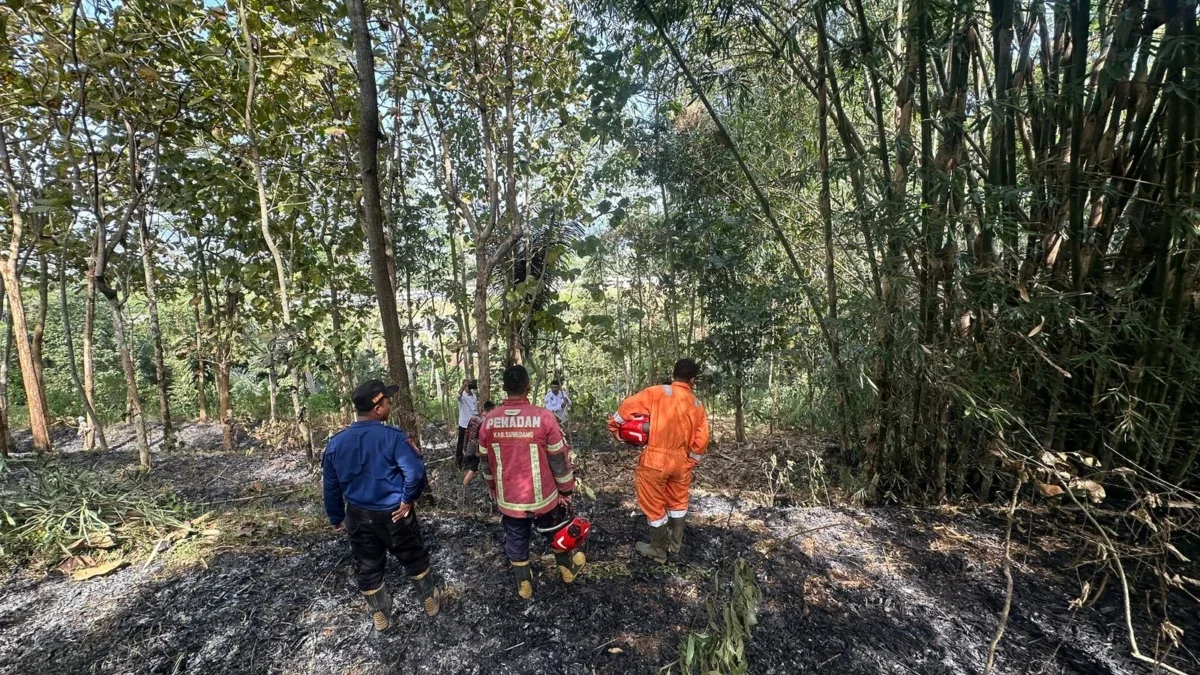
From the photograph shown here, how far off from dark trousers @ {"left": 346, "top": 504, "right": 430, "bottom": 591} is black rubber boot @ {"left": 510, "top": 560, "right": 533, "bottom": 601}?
0.52 metres

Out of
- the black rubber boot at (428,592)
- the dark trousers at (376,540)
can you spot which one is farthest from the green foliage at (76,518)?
the black rubber boot at (428,592)

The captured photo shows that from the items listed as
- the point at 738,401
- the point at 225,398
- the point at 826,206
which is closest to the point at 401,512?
the point at 826,206

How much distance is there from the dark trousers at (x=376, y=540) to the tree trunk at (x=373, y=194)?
81 centimetres

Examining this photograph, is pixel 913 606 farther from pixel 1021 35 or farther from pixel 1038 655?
pixel 1021 35

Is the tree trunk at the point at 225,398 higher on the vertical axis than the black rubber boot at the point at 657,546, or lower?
higher

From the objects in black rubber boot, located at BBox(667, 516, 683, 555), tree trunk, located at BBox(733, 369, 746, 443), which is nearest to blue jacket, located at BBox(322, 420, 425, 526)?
black rubber boot, located at BBox(667, 516, 683, 555)

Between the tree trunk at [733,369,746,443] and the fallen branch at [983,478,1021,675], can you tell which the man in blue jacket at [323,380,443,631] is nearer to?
the fallen branch at [983,478,1021,675]

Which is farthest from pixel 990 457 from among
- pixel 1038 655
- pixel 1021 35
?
pixel 1021 35

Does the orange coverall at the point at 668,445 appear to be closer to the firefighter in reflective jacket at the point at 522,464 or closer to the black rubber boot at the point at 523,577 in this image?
the firefighter in reflective jacket at the point at 522,464

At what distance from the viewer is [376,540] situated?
7.57 feet

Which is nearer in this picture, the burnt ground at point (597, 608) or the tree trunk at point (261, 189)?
the burnt ground at point (597, 608)

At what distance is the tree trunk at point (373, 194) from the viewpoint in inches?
106

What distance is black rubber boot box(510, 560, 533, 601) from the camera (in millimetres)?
2545

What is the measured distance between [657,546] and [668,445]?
0.65m
